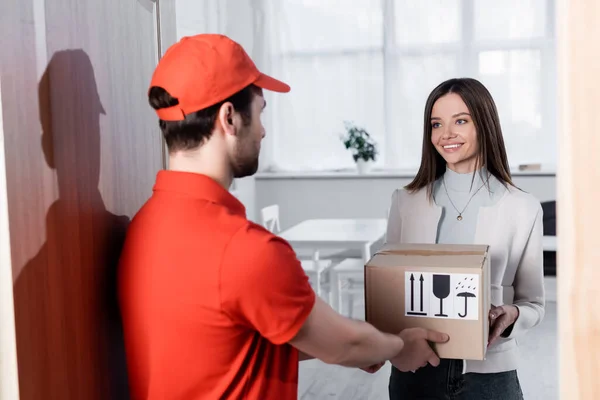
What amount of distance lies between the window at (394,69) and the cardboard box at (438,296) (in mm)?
4858

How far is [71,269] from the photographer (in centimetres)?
111

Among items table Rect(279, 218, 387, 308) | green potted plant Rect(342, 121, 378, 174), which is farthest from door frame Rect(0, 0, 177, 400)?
green potted plant Rect(342, 121, 378, 174)

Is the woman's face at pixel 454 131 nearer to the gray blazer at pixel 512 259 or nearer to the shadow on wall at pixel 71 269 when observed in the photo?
the gray blazer at pixel 512 259

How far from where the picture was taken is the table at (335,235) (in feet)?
13.5

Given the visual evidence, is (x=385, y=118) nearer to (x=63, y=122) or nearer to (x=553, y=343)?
(x=553, y=343)

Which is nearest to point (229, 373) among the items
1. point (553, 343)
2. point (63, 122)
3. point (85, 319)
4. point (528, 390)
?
point (85, 319)

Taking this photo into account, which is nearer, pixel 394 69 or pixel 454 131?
pixel 454 131

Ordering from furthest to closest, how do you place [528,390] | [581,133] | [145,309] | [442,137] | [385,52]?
[385,52] < [528,390] < [442,137] < [145,309] < [581,133]

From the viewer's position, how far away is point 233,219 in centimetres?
104

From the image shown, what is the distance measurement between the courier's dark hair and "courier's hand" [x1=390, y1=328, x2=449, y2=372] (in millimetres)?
511

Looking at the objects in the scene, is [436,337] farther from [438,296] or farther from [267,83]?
[267,83]

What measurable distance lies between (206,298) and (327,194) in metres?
5.13

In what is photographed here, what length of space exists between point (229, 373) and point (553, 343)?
361 cm

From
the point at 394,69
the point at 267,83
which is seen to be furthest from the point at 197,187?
the point at 394,69
